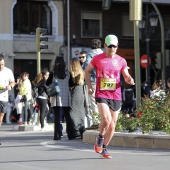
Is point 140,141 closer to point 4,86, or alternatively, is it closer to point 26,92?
point 4,86

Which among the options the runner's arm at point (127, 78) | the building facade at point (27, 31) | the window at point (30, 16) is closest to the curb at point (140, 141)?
the runner's arm at point (127, 78)

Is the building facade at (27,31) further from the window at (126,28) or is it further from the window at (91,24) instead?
the window at (126,28)

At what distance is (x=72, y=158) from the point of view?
38.0ft

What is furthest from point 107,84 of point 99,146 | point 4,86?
point 4,86

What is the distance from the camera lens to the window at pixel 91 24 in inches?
1590

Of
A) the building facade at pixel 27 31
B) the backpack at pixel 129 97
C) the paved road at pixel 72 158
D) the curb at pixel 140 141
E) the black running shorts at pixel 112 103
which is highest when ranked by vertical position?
the building facade at pixel 27 31

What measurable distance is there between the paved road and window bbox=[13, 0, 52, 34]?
24.2 metres

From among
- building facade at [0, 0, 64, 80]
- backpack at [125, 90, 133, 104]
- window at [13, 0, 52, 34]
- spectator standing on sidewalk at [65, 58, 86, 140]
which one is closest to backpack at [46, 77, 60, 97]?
spectator standing on sidewalk at [65, 58, 86, 140]

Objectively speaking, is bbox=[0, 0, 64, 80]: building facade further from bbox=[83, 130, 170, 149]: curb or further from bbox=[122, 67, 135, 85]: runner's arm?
bbox=[122, 67, 135, 85]: runner's arm

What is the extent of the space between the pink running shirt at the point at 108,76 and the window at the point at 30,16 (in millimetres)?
26997

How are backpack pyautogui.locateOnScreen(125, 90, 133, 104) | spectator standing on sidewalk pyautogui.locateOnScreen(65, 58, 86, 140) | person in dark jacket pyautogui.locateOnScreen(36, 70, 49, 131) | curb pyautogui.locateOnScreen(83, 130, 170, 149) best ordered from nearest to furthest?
curb pyautogui.locateOnScreen(83, 130, 170, 149)
spectator standing on sidewalk pyautogui.locateOnScreen(65, 58, 86, 140)
person in dark jacket pyautogui.locateOnScreen(36, 70, 49, 131)
backpack pyautogui.locateOnScreen(125, 90, 133, 104)

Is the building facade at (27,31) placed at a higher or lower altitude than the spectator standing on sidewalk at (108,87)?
higher

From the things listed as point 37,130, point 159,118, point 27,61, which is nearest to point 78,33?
point 27,61

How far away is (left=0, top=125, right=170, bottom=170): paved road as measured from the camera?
10383 millimetres
